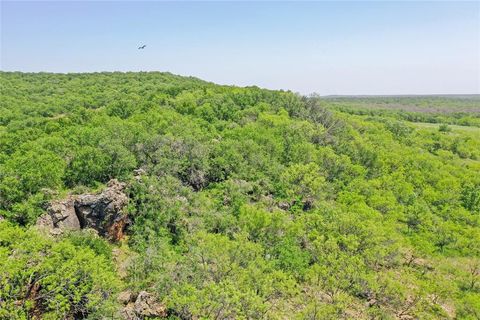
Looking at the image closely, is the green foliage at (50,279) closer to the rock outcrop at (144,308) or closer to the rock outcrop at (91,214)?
the rock outcrop at (144,308)

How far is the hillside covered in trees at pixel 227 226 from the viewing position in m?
35.0

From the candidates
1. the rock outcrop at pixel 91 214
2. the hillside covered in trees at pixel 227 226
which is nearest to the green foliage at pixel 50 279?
the hillside covered in trees at pixel 227 226

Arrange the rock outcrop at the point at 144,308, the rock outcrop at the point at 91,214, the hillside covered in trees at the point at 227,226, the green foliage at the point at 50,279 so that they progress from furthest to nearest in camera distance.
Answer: the rock outcrop at the point at 91,214
the rock outcrop at the point at 144,308
the hillside covered in trees at the point at 227,226
the green foliage at the point at 50,279

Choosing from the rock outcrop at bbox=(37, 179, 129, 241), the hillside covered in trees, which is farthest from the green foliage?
the rock outcrop at bbox=(37, 179, 129, 241)

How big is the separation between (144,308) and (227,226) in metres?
20.5

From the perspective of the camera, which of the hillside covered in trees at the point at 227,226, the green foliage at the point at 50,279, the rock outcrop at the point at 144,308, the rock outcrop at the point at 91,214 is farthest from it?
→ the rock outcrop at the point at 91,214

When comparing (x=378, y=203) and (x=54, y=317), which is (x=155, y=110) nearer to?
(x=378, y=203)

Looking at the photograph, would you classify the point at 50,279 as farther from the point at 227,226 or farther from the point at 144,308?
the point at 227,226

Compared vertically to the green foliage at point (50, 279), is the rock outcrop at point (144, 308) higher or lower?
lower

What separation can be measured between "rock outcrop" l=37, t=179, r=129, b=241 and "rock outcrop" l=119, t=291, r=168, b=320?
14632mm

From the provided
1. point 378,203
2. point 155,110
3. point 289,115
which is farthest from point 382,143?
point 155,110

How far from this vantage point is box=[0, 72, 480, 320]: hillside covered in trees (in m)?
35.0

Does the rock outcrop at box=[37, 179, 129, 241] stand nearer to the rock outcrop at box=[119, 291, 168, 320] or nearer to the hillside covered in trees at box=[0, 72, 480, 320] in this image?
the hillside covered in trees at box=[0, 72, 480, 320]

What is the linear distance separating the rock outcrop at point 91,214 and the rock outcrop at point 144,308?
1463 centimetres
